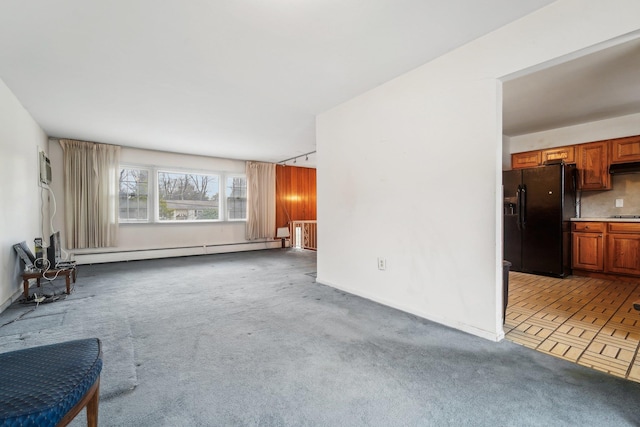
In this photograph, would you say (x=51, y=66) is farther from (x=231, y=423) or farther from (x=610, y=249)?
(x=610, y=249)

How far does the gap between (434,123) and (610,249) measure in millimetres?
3614

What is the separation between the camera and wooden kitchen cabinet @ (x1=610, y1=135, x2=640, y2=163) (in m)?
3.89

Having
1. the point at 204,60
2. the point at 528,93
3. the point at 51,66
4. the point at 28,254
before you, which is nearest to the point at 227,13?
the point at 204,60

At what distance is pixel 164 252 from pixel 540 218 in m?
7.16

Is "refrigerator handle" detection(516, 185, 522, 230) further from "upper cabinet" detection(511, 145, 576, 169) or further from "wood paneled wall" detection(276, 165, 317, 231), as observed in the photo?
"wood paneled wall" detection(276, 165, 317, 231)

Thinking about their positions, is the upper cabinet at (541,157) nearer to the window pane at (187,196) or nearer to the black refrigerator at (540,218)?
the black refrigerator at (540,218)

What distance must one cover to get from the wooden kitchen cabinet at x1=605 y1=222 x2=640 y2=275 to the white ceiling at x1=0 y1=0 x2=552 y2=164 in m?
3.65

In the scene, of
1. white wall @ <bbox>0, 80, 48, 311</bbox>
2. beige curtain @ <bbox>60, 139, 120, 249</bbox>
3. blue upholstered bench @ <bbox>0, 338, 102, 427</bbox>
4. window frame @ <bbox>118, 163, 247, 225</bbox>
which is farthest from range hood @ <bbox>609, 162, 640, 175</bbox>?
beige curtain @ <bbox>60, 139, 120, 249</bbox>

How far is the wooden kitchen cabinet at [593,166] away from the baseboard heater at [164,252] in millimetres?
6553

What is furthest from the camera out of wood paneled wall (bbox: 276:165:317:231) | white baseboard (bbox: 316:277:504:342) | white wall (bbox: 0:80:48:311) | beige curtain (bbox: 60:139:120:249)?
wood paneled wall (bbox: 276:165:317:231)

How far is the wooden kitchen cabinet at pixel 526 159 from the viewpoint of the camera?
4.84 m

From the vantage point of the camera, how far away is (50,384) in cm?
91

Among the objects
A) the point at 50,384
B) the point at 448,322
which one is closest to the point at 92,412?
the point at 50,384

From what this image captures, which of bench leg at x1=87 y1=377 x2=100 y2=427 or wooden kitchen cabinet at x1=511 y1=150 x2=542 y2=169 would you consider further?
wooden kitchen cabinet at x1=511 y1=150 x2=542 y2=169
